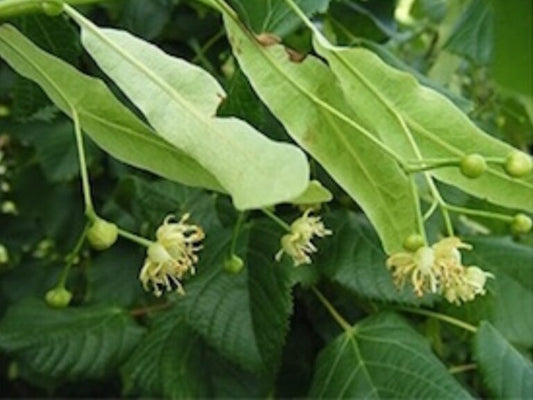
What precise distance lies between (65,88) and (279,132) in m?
0.25

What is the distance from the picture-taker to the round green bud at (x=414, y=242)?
59 cm

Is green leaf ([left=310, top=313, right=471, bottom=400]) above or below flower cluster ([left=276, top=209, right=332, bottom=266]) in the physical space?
below

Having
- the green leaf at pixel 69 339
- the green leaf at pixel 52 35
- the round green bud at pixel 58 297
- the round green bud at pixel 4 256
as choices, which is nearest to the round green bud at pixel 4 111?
the round green bud at pixel 4 256

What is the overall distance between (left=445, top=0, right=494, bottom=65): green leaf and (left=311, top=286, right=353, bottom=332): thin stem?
0.25 metres

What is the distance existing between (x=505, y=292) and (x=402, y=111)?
367 millimetres

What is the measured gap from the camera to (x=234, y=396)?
978mm

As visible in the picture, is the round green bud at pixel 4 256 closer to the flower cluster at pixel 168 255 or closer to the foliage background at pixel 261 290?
the foliage background at pixel 261 290

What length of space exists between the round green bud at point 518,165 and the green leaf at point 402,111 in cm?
3

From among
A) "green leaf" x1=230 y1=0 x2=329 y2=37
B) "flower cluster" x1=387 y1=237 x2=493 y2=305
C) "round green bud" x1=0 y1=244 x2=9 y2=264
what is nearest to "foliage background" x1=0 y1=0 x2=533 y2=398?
"green leaf" x1=230 y1=0 x2=329 y2=37

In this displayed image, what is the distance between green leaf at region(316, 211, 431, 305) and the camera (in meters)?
0.85

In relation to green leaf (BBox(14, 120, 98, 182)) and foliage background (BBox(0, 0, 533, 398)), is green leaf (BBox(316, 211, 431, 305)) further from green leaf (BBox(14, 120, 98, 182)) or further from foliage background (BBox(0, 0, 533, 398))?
green leaf (BBox(14, 120, 98, 182))

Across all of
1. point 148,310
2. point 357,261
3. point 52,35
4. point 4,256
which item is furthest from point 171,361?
point 4,256

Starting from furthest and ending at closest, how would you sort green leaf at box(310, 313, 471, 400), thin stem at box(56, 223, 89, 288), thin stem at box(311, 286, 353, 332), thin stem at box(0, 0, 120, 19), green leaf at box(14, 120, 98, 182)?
green leaf at box(14, 120, 98, 182), thin stem at box(311, 286, 353, 332), green leaf at box(310, 313, 471, 400), thin stem at box(56, 223, 89, 288), thin stem at box(0, 0, 120, 19)

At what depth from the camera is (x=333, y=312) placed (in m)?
0.94
